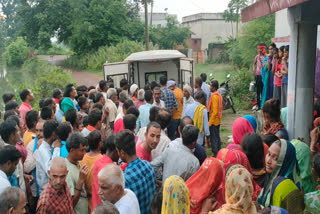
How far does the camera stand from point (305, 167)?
10.9 feet

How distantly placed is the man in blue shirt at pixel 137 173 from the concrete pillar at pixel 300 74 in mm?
2607

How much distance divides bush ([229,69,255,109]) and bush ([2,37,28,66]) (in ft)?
102

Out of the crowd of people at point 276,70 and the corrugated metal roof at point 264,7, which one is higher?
the corrugated metal roof at point 264,7

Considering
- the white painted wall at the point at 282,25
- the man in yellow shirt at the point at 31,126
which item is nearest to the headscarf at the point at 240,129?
the man in yellow shirt at the point at 31,126

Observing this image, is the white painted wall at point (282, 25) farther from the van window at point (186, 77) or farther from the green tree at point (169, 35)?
the green tree at point (169, 35)

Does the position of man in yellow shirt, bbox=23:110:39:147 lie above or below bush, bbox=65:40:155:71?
below

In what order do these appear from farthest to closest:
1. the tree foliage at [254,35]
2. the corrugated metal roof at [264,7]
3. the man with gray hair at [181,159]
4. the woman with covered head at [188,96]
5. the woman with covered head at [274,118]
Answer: the tree foliage at [254,35] < the woman with covered head at [188,96] < the woman with covered head at [274,118] < the corrugated metal roof at [264,7] < the man with gray hair at [181,159]

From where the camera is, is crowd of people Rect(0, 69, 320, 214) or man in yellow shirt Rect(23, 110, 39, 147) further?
man in yellow shirt Rect(23, 110, 39, 147)

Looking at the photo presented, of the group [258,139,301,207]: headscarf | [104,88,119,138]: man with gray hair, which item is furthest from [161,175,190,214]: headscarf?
[104,88,119,138]: man with gray hair

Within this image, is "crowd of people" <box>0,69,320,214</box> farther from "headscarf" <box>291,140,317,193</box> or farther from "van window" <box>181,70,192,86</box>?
"van window" <box>181,70,192,86</box>

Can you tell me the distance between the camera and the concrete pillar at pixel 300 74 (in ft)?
15.1

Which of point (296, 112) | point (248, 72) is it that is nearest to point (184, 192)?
point (296, 112)

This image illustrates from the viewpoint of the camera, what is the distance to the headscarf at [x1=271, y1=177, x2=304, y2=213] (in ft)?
9.08

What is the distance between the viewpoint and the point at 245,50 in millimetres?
17984
